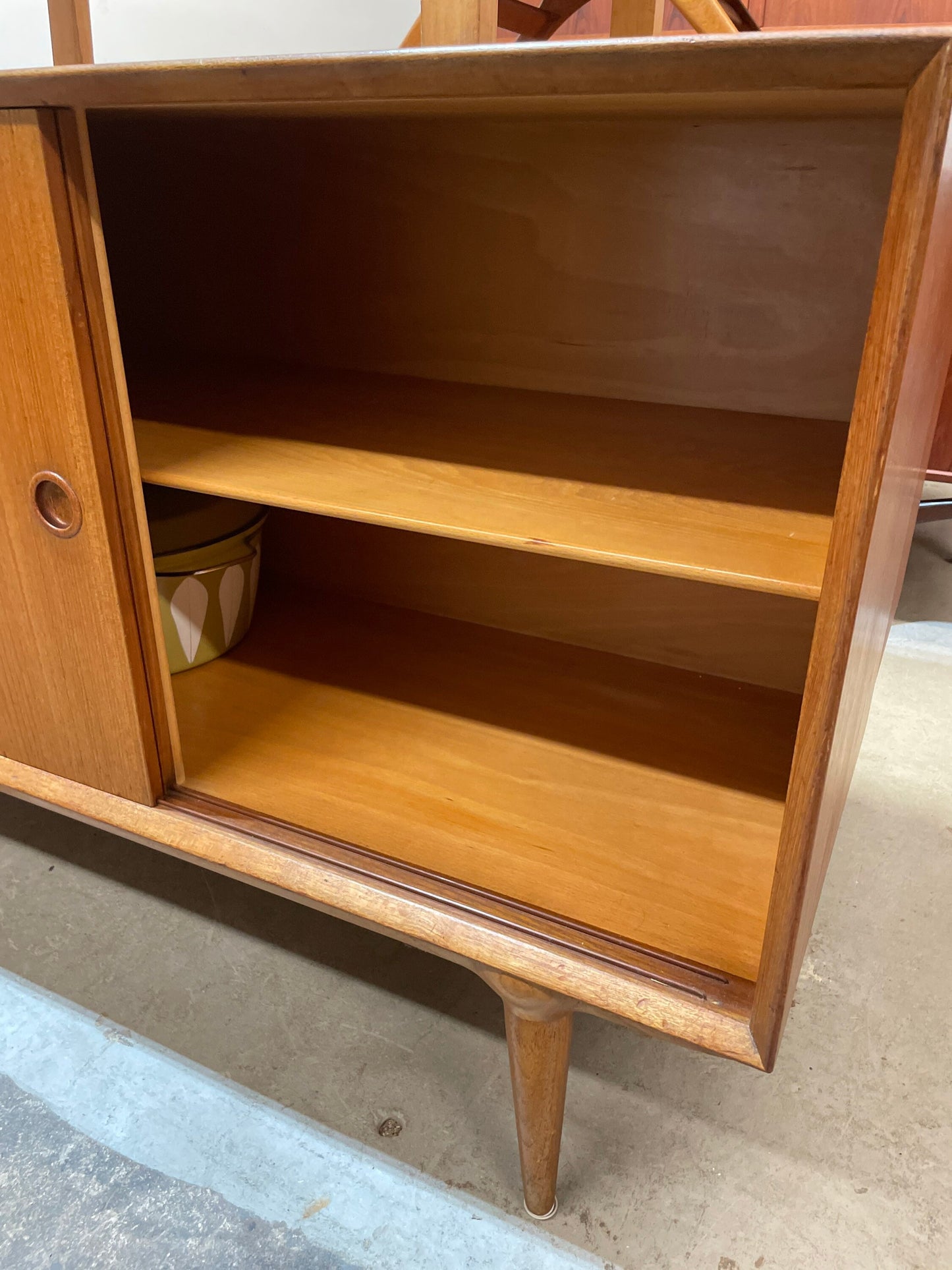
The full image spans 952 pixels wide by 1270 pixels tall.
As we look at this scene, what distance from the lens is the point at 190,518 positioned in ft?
3.40

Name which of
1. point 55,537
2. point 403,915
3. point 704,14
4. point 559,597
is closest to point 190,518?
point 55,537

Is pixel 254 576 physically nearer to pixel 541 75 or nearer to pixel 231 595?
pixel 231 595

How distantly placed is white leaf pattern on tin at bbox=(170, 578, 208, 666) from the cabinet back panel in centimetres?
32

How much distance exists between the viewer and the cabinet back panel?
31.5 inches

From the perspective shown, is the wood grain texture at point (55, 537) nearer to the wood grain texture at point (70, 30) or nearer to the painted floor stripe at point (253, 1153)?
the painted floor stripe at point (253, 1153)

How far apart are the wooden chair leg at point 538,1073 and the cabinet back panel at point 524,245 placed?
586mm

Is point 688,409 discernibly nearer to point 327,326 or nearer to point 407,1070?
point 327,326

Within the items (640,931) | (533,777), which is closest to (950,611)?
(533,777)

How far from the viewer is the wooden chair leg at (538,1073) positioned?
26.7 inches

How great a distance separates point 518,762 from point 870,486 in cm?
49

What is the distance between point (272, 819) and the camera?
79cm

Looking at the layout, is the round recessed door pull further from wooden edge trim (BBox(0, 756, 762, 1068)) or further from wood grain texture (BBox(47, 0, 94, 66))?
wood grain texture (BBox(47, 0, 94, 66))

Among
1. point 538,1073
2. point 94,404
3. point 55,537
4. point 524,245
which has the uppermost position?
point 524,245

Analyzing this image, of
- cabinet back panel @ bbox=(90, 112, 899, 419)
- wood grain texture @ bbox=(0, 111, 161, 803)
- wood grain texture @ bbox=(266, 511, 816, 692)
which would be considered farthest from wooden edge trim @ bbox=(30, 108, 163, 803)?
wood grain texture @ bbox=(266, 511, 816, 692)
